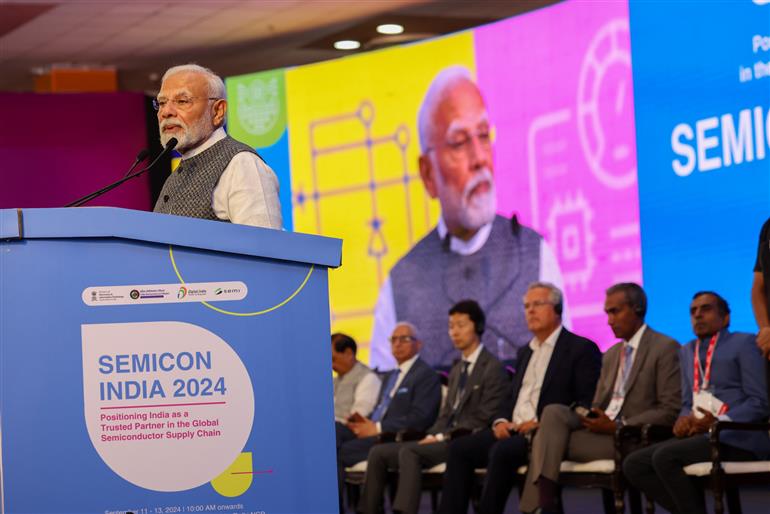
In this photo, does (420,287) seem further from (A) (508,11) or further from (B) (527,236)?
(A) (508,11)

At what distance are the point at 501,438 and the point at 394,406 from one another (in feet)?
4.11

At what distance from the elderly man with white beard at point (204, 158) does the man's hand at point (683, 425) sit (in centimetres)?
310

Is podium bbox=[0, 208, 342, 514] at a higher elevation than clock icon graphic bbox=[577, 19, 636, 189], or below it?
below

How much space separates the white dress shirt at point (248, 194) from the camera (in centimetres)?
227

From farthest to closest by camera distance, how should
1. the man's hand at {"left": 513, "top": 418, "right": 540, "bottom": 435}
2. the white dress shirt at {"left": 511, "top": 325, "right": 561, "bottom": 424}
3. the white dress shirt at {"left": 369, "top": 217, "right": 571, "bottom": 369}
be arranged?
the white dress shirt at {"left": 369, "top": 217, "right": 571, "bottom": 369}, the white dress shirt at {"left": 511, "top": 325, "right": 561, "bottom": 424}, the man's hand at {"left": 513, "top": 418, "right": 540, "bottom": 435}

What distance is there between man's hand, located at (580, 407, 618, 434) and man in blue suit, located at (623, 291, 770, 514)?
11.4 inches

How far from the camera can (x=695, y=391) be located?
17.0 feet

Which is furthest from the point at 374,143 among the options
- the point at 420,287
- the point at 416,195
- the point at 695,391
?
the point at 695,391

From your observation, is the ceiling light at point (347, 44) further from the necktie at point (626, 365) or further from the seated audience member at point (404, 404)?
the necktie at point (626, 365)

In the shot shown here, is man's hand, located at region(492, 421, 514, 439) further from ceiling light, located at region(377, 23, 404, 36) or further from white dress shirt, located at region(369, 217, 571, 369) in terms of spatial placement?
A: ceiling light, located at region(377, 23, 404, 36)

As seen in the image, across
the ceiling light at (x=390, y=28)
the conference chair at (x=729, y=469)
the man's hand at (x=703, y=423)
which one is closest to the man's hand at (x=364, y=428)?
the man's hand at (x=703, y=423)

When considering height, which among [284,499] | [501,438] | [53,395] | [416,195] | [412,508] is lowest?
[412,508]

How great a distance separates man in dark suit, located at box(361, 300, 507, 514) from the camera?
6.28 metres

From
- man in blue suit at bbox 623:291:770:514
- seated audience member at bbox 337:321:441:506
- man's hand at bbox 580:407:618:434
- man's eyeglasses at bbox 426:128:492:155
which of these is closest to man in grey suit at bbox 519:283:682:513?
man's hand at bbox 580:407:618:434
